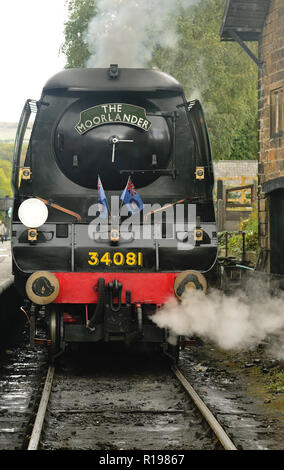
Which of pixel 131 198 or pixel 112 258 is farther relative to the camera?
pixel 131 198

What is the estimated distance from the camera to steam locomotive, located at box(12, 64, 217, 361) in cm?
671

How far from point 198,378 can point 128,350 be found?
1.59m

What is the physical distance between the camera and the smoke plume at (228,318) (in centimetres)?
684

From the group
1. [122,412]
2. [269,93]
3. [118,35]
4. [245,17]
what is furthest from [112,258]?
[245,17]

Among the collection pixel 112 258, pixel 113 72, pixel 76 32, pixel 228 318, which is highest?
pixel 76 32

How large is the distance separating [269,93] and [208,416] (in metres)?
8.05

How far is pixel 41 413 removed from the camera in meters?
5.38

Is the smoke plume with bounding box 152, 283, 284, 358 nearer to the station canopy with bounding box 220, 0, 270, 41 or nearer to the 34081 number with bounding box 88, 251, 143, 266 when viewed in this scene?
the 34081 number with bounding box 88, 251, 143, 266

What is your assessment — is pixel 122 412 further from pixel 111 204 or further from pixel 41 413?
pixel 111 204

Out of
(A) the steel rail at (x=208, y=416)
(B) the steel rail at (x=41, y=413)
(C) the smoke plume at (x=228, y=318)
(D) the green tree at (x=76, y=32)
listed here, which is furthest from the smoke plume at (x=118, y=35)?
(D) the green tree at (x=76, y=32)

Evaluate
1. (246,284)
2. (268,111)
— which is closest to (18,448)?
(246,284)

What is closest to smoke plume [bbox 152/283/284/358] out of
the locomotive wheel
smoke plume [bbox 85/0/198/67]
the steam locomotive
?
the steam locomotive

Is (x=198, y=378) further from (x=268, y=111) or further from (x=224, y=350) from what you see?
(x=268, y=111)

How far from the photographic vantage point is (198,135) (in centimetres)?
748
